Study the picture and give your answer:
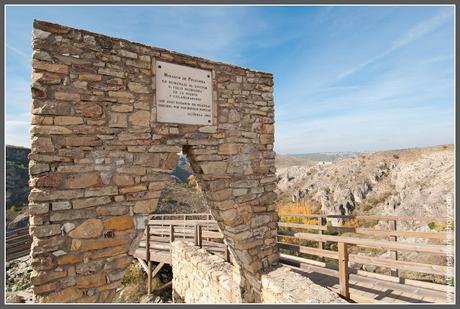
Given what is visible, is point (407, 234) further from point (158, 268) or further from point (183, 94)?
point (158, 268)

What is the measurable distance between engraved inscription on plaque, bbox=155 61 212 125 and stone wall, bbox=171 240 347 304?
302cm

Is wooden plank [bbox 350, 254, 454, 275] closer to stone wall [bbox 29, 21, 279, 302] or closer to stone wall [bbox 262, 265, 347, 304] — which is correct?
stone wall [bbox 262, 265, 347, 304]

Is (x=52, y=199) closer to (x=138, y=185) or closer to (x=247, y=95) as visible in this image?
(x=138, y=185)

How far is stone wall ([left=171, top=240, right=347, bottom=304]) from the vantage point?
14.1 ft

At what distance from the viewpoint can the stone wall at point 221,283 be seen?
4297mm

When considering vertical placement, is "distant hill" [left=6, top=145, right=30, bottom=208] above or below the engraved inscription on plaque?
below

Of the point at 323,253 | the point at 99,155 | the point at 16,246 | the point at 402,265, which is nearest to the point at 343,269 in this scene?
the point at 323,253

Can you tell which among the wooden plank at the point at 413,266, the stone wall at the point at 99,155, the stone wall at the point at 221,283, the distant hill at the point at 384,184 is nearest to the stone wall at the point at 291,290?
the stone wall at the point at 221,283

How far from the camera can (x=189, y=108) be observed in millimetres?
4727

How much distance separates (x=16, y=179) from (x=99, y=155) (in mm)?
33735

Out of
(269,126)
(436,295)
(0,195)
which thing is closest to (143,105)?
(0,195)

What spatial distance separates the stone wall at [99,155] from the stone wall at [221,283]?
988mm

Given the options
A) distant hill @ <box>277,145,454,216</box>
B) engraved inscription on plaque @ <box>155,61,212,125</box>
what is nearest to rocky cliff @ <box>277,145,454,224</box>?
distant hill @ <box>277,145,454,216</box>

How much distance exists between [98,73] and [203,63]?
5.68 feet
